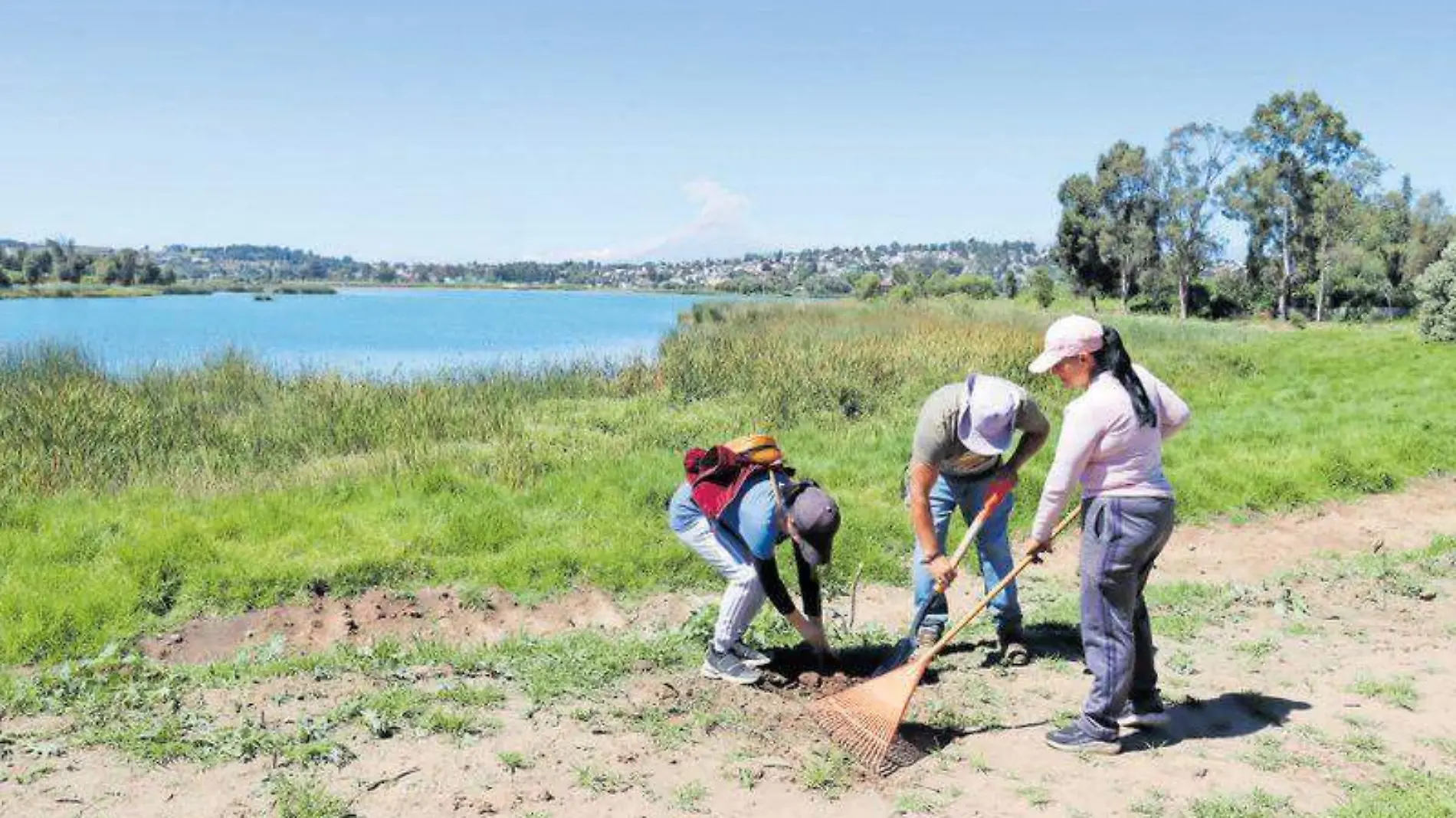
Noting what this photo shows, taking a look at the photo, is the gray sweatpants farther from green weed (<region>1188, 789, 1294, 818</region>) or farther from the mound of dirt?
the mound of dirt

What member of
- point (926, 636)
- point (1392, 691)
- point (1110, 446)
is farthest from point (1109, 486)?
point (1392, 691)

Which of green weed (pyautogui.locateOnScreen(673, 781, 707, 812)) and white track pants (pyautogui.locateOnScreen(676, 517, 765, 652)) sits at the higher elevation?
white track pants (pyautogui.locateOnScreen(676, 517, 765, 652))

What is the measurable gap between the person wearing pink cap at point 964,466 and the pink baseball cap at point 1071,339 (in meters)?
0.51

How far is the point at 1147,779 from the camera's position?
418 cm

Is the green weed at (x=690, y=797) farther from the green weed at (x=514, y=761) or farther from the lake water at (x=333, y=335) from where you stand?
the lake water at (x=333, y=335)

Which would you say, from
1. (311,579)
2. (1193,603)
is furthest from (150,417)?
(1193,603)

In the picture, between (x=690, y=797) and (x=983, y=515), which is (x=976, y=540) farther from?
(x=690, y=797)

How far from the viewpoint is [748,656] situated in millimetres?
5195

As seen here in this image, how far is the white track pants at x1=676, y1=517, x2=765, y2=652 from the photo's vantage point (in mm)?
4922

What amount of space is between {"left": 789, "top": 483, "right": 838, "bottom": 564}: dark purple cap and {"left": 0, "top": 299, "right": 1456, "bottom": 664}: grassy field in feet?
9.66

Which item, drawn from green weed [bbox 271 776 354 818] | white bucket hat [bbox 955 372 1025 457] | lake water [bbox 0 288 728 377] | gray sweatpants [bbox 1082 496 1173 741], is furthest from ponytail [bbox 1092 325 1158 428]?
lake water [bbox 0 288 728 377]

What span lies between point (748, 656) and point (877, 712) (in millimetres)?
903

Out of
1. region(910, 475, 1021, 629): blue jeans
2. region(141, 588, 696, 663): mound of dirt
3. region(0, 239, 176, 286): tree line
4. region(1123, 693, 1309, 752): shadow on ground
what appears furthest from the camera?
region(0, 239, 176, 286): tree line

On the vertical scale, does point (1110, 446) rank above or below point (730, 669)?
above
